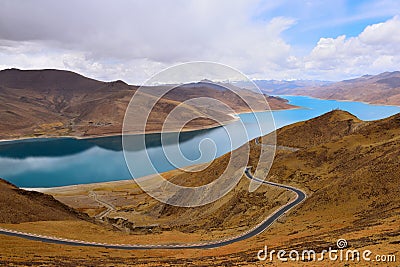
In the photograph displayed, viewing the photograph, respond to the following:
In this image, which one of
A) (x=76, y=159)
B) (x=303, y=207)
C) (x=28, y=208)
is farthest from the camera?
(x=76, y=159)

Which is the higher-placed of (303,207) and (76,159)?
(76,159)

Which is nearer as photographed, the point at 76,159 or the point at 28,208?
the point at 28,208

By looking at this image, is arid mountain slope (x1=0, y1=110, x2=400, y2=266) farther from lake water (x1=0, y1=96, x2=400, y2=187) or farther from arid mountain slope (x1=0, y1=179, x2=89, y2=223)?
lake water (x1=0, y1=96, x2=400, y2=187)

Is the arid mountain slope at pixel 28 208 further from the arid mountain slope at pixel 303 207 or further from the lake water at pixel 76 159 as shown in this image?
the lake water at pixel 76 159

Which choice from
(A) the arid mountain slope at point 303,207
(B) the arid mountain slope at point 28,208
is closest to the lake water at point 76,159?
(A) the arid mountain slope at point 303,207

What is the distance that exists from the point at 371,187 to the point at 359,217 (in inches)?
309

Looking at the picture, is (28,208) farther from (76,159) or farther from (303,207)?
(76,159)

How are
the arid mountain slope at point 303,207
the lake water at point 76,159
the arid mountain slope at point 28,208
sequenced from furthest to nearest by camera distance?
the lake water at point 76,159 < the arid mountain slope at point 28,208 < the arid mountain slope at point 303,207

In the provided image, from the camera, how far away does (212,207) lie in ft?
177

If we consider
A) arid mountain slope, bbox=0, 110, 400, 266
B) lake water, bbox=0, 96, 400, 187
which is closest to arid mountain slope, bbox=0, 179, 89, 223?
arid mountain slope, bbox=0, 110, 400, 266

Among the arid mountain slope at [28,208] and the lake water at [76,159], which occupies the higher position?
the lake water at [76,159]

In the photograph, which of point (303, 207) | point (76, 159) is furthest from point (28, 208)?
point (76, 159)

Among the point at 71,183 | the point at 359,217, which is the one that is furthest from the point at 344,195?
the point at 71,183

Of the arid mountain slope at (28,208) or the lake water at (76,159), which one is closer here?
the arid mountain slope at (28,208)
